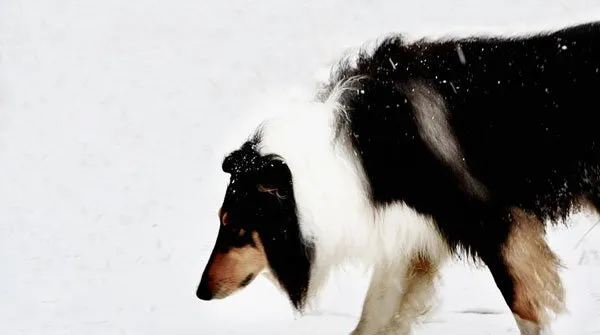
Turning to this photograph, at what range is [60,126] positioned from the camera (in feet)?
32.8

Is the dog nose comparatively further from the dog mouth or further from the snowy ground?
the snowy ground

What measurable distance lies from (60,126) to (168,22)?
2.20m

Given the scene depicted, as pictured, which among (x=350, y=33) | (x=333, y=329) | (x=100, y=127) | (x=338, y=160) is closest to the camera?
(x=338, y=160)

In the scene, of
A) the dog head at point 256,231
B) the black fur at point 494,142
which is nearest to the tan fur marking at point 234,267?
the dog head at point 256,231

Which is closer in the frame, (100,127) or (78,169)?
(78,169)

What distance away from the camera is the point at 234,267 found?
503cm

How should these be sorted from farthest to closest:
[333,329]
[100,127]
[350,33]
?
[350,33], [100,127], [333,329]

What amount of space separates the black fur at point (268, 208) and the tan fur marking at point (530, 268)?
973 mm

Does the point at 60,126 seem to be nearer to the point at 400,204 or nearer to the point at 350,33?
the point at 350,33

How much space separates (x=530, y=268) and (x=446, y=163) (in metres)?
0.63

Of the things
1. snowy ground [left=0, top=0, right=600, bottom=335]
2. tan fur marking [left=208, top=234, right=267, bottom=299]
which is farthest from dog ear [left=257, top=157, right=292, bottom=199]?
snowy ground [left=0, top=0, right=600, bottom=335]

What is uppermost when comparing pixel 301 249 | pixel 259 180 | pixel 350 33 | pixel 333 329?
pixel 350 33

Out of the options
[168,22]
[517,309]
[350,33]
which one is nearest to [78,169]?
[168,22]

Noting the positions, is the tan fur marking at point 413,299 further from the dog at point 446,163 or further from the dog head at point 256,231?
the dog head at point 256,231
